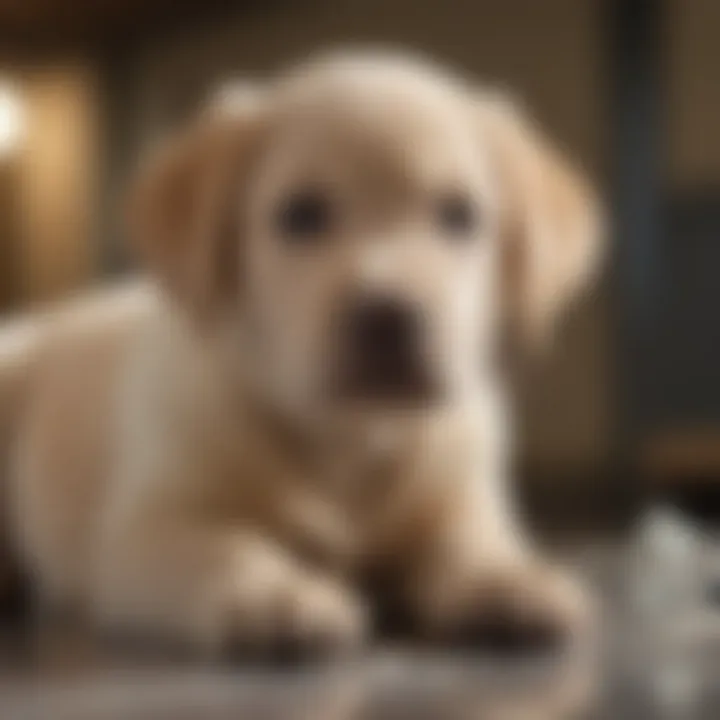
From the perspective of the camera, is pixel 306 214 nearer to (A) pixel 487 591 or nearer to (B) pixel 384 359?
(B) pixel 384 359

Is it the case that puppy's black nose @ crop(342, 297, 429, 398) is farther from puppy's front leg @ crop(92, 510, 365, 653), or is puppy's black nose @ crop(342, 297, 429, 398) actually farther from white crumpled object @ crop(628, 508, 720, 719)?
white crumpled object @ crop(628, 508, 720, 719)

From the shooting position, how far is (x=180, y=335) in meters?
1.26

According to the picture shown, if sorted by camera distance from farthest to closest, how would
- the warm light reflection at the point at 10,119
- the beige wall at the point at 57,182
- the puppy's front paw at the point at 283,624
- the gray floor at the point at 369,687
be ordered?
the warm light reflection at the point at 10,119 < the beige wall at the point at 57,182 < the puppy's front paw at the point at 283,624 < the gray floor at the point at 369,687

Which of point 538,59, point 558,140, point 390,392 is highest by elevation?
point 538,59

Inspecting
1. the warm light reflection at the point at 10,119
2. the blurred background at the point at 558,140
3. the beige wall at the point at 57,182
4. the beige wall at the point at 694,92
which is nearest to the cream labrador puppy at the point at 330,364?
the blurred background at the point at 558,140

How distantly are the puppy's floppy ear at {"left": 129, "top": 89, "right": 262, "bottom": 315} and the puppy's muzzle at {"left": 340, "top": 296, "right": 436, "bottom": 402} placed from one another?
0.48 feet

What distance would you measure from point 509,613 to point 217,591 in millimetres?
207

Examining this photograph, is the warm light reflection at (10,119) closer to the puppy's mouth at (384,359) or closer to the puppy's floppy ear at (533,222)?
the puppy's floppy ear at (533,222)

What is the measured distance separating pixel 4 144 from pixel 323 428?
261cm

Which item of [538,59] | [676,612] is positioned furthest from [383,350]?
[538,59]

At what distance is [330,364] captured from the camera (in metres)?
1.14

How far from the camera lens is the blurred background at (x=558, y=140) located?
3.00 m

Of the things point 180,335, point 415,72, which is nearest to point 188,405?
point 180,335

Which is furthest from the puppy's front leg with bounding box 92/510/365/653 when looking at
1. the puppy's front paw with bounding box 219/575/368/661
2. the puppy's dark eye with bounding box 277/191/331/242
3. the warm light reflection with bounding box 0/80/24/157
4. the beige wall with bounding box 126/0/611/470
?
the warm light reflection with bounding box 0/80/24/157
